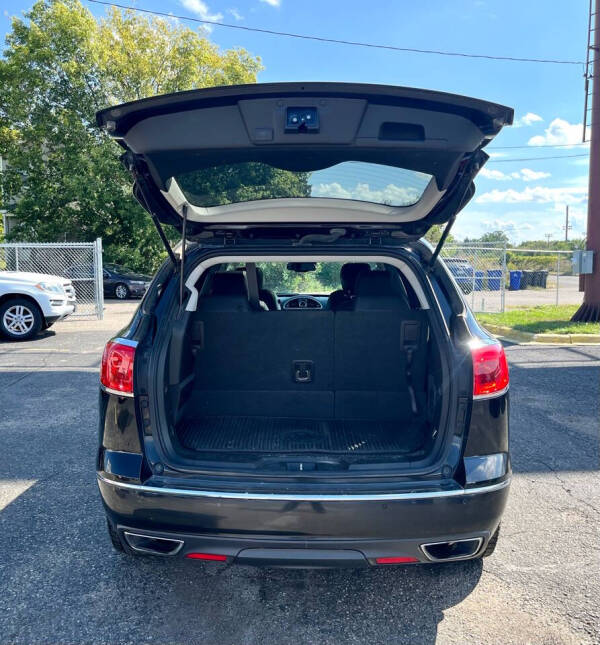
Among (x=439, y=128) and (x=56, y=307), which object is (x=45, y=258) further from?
(x=439, y=128)

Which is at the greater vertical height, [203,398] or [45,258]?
[45,258]

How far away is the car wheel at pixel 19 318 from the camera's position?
9617 millimetres

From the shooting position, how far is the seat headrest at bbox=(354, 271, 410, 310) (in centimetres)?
325

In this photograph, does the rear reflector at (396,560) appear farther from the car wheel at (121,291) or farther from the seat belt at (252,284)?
the car wheel at (121,291)

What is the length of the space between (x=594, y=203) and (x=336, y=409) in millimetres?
10040

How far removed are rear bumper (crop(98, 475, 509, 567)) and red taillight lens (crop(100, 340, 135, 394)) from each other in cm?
47

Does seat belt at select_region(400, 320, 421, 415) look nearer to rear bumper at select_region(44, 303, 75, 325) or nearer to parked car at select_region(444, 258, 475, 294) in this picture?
rear bumper at select_region(44, 303, 75, 325)

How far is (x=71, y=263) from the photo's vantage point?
1370 cm

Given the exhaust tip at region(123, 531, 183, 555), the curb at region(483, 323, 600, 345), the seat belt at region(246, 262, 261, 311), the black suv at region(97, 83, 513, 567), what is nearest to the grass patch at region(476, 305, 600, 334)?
the curb at region(483, 323, 600, 345)

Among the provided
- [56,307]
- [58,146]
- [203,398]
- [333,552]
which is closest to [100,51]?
[58,146]

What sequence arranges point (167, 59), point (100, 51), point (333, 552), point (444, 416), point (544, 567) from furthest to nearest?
point (167, 59)
point (100, 51)
point (544, 567)
point (444, 416)
point (333, 552)

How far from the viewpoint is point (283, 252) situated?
277 cm

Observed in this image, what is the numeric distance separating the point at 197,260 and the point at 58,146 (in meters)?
23.2

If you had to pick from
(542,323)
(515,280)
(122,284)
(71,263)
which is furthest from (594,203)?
(515,280)
